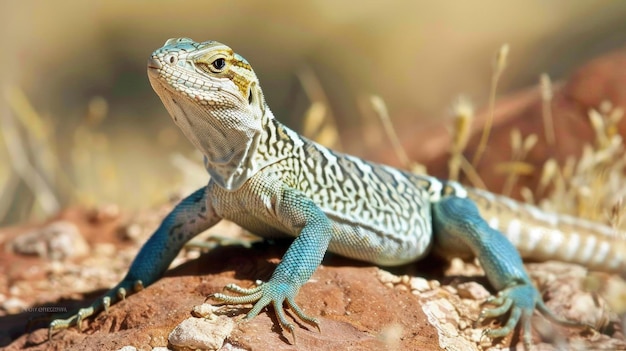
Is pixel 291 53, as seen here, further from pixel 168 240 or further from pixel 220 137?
pixel 220 137

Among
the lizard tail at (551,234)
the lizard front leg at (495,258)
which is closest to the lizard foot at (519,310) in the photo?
the lizard front leg at (495,258)

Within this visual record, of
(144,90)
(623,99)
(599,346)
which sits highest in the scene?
(623,99)

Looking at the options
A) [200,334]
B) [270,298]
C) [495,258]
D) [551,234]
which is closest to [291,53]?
[551,234]

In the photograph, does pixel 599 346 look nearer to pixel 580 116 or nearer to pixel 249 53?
pixel 580 116

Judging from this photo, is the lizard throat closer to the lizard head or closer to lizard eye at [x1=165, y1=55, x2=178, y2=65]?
the lizard head

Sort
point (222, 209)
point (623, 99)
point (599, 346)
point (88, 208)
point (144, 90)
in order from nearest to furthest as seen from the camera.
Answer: point (599, 346) → point (222, 209) → point (88, 208) → point (623, 99) → point (144, 90)

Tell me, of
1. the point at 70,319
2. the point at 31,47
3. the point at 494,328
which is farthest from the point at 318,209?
the point at 31,47
